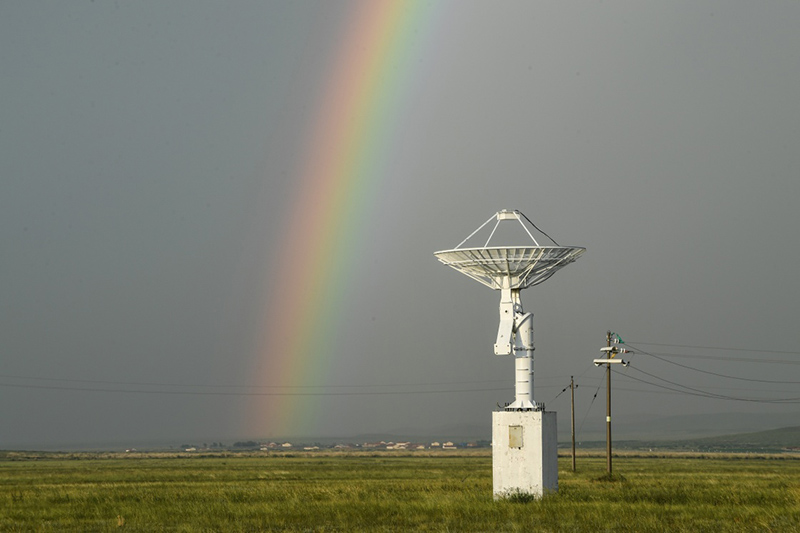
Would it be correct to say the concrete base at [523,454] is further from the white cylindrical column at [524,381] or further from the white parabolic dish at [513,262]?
the white parabolic dish at [513,262]

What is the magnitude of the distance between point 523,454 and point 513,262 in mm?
10226

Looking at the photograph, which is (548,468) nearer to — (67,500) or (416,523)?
(416,523)

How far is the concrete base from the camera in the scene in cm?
4850

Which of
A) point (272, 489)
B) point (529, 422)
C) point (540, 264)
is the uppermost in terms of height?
point (540, 264)

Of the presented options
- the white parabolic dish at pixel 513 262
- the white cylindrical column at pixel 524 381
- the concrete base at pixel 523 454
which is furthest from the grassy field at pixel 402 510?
the white parabolic dish at pixel 513 262

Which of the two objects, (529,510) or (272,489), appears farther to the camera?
(272,489)

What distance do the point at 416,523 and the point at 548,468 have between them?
12.4m

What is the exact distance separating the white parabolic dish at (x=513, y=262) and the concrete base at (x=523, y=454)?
7.41 meters

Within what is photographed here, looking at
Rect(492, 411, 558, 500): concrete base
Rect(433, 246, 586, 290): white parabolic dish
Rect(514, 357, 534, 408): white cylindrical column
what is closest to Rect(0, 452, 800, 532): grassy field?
Rect(492, 411, 558, 500): concrete base

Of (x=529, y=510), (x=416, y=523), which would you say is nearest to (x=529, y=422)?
(x=529, y=510)

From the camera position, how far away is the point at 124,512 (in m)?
45.1

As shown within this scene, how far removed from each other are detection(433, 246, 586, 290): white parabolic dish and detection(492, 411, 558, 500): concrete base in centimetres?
741

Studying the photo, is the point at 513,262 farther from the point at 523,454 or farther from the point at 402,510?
the point at 402,510

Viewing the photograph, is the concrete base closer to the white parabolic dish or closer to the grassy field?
the grassy field
